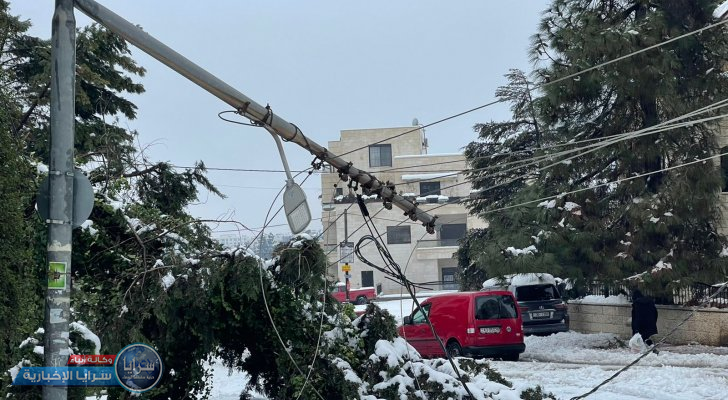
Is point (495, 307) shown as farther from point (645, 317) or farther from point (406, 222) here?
point (406, 222)

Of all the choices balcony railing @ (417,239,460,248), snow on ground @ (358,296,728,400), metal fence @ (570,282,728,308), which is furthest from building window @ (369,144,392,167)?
metal fence @ (570,282,728,308)

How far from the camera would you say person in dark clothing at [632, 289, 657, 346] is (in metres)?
21.5

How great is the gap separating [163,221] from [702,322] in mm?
16137

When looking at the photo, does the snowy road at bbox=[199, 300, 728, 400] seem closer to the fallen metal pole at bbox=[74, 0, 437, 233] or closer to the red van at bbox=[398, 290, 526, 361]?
the red van at bbox=[398, 290, 526, 361]

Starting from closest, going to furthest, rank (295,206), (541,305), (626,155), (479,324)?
(295,206)
(479,324)
(626,155)
(541,305)

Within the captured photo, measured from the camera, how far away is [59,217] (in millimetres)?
6164

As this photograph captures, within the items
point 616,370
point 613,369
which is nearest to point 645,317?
point 613,369

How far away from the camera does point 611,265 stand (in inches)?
832

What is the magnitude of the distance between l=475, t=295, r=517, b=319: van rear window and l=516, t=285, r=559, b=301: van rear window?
17.0 feet

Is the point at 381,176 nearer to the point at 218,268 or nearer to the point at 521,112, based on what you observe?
the point at 521,112

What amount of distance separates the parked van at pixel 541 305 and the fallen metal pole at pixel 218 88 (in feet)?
52.1

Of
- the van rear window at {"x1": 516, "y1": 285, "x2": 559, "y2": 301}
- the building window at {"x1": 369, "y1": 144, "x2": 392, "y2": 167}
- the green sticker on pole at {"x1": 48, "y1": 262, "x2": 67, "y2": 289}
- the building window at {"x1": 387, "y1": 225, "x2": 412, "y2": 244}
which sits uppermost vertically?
the building window at {"x1": 369, "y1": 144, "x2": 392, "y2": 167}

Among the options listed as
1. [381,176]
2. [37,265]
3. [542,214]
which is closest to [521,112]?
[542,214]

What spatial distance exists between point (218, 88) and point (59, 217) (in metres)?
1.91
